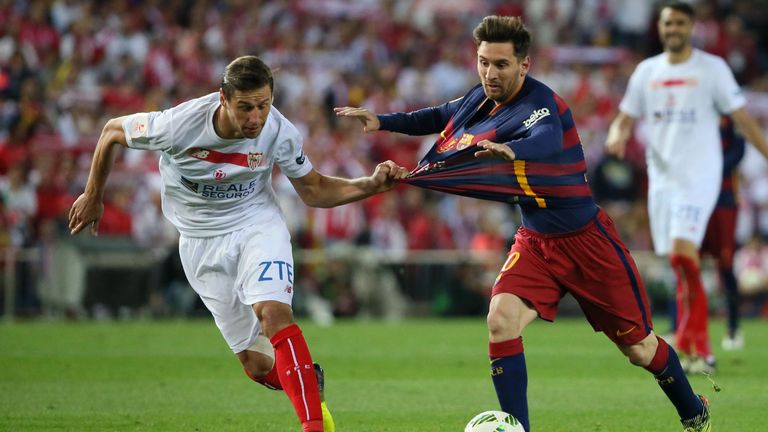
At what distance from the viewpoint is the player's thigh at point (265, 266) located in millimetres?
7152

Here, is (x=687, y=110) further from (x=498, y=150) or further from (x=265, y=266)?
(x=265, y=266)

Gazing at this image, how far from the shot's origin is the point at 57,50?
20.8 meters

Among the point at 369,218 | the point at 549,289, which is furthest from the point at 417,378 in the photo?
the point at 369,218

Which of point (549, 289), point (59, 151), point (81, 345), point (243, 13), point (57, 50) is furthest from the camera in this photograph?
point (243, 13)

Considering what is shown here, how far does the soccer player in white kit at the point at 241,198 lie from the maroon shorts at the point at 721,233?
6844 mm

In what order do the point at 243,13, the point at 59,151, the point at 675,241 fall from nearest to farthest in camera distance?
the point at 675,241
the point at 59,151
the point at 243,13

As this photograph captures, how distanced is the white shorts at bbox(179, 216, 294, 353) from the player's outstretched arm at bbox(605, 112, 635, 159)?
4.29 meters

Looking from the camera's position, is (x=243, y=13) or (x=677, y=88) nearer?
(x=677, y=88)

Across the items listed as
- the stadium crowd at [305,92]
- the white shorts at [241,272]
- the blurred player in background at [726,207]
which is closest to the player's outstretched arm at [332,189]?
the white shorts at [241,272]

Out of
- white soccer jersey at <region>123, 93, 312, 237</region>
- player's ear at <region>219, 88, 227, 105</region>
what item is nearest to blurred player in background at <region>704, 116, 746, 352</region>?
white soccer jersey at <region>123, 93, 312, 237</region>

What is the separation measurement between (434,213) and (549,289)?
14137 millimetres

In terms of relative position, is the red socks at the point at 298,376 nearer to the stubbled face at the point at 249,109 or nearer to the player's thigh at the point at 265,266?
the player's thigh at the point at 265,266

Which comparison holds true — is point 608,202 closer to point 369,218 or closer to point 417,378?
point 369,218

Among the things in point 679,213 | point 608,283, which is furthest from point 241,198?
point 679,213
